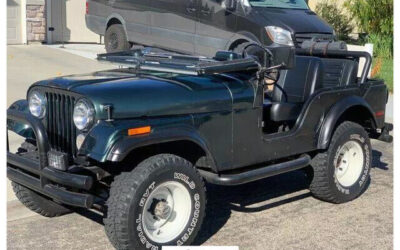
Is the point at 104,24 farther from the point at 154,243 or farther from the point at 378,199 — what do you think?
the point at 154,243

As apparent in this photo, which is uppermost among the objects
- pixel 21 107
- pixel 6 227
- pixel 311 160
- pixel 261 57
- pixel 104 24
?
pixel 104 24

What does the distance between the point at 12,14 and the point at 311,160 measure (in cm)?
1140

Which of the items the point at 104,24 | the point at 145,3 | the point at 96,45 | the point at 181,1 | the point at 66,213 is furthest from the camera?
the point at 96,45

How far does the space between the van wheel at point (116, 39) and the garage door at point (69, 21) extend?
2.73 metres

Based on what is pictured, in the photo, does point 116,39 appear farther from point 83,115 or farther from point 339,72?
point 83,115

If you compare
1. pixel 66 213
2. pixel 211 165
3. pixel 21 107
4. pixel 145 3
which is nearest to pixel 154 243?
pixel 211 165

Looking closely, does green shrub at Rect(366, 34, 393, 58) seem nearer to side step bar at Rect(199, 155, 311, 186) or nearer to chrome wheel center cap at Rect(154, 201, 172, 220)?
side step bar at Rect(199, 155, 311, 186)

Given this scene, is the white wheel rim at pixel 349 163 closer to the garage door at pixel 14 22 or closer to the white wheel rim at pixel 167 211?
the white wheel rim at pixel 167 211

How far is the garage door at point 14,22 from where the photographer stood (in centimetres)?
1482

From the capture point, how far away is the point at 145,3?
41.1 ft

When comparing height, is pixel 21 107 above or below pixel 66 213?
above

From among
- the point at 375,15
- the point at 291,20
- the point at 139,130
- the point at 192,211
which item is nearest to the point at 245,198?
the point at 192,211

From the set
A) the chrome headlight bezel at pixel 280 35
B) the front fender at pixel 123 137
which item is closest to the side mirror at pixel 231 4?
the chrome headlight bezel at pixel 280 35

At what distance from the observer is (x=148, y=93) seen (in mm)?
4340
